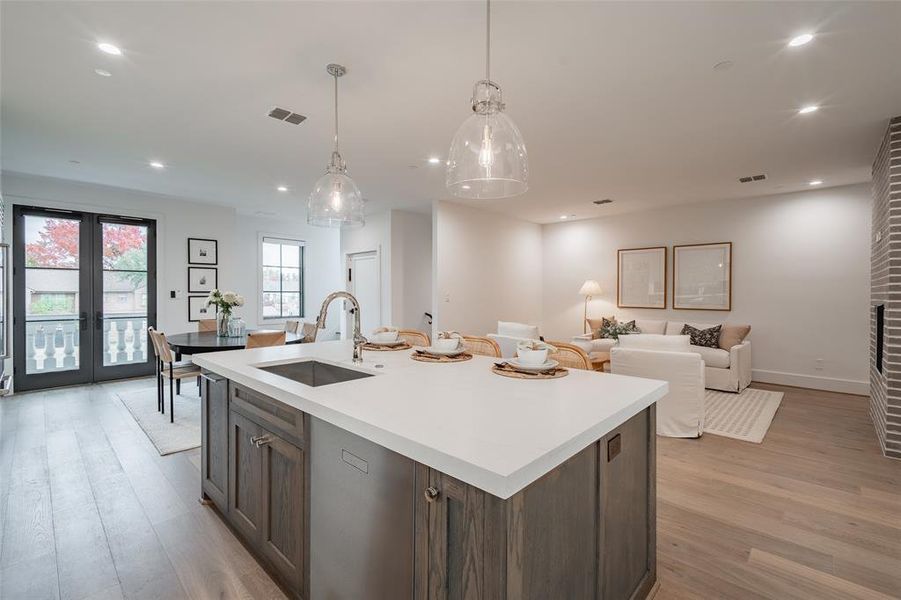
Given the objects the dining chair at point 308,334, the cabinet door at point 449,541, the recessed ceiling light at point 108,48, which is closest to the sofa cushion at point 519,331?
the dining chair at point 308,334

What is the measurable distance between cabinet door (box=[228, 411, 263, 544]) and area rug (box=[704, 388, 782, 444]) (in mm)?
3820

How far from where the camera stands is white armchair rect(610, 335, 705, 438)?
356 centimetres

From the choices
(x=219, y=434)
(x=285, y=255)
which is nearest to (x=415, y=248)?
(x=285, y=255)

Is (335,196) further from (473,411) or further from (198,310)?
(198,310)

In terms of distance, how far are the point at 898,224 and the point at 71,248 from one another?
28.9ft

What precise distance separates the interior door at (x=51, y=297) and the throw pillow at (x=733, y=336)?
28.4ft

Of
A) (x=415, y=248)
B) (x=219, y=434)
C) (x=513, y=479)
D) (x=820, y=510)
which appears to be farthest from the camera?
(x=415, y=248)

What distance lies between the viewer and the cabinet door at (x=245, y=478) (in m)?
1.85

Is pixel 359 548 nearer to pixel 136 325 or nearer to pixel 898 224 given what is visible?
pixel 898 224

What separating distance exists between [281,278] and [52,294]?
3334 millimetres

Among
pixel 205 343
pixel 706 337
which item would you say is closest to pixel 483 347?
pixel 205 343

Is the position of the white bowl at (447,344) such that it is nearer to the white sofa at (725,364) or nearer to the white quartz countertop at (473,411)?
the white quartz countertop at (473,411)

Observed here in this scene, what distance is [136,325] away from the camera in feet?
19.3

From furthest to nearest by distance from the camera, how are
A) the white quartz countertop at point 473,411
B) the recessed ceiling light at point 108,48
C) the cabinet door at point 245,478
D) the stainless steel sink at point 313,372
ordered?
the recessed ceiling light at point 108,48
the stainless steel sink at point 313,372
the cabinet door at point 245,478
the white quartz countertop at point 473,411
